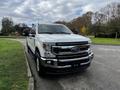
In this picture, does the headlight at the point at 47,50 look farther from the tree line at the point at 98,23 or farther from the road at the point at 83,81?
the tree line at the point at 98,23

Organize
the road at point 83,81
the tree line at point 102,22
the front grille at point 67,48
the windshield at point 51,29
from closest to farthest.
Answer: the road at point 83,81, the front grille at point 67,48, the windshield at point 51,29, the tree line at point 102,22

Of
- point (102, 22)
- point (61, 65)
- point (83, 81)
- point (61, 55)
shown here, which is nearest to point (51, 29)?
point (61, 55)

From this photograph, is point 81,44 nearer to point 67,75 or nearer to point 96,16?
point 67,75

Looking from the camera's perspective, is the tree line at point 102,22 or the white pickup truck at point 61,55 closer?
the white pickup truck at point 61,55

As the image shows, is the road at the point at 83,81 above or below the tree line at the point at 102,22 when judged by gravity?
below

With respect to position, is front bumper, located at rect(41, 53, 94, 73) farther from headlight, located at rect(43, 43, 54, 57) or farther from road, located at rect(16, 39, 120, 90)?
road, located at rect(16, 39, 120, 90)

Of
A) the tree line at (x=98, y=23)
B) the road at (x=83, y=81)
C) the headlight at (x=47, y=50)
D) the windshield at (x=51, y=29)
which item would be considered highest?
the tree line at (x=98, y=23)

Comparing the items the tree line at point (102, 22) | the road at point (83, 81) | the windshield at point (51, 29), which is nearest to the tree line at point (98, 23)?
the tree line at point (102, 22)

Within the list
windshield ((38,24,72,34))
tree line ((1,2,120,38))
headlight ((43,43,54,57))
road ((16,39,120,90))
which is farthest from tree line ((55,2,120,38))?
headlight ((43,43,54,57))

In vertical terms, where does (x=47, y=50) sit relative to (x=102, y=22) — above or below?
below

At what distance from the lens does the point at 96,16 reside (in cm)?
6488

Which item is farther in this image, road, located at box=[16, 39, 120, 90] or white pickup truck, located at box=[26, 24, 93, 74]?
white pickup truck, located at box=[26, 24, 93, 74]

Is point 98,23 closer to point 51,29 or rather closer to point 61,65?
point 51,29

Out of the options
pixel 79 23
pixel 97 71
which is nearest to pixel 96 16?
pixel 79 23
